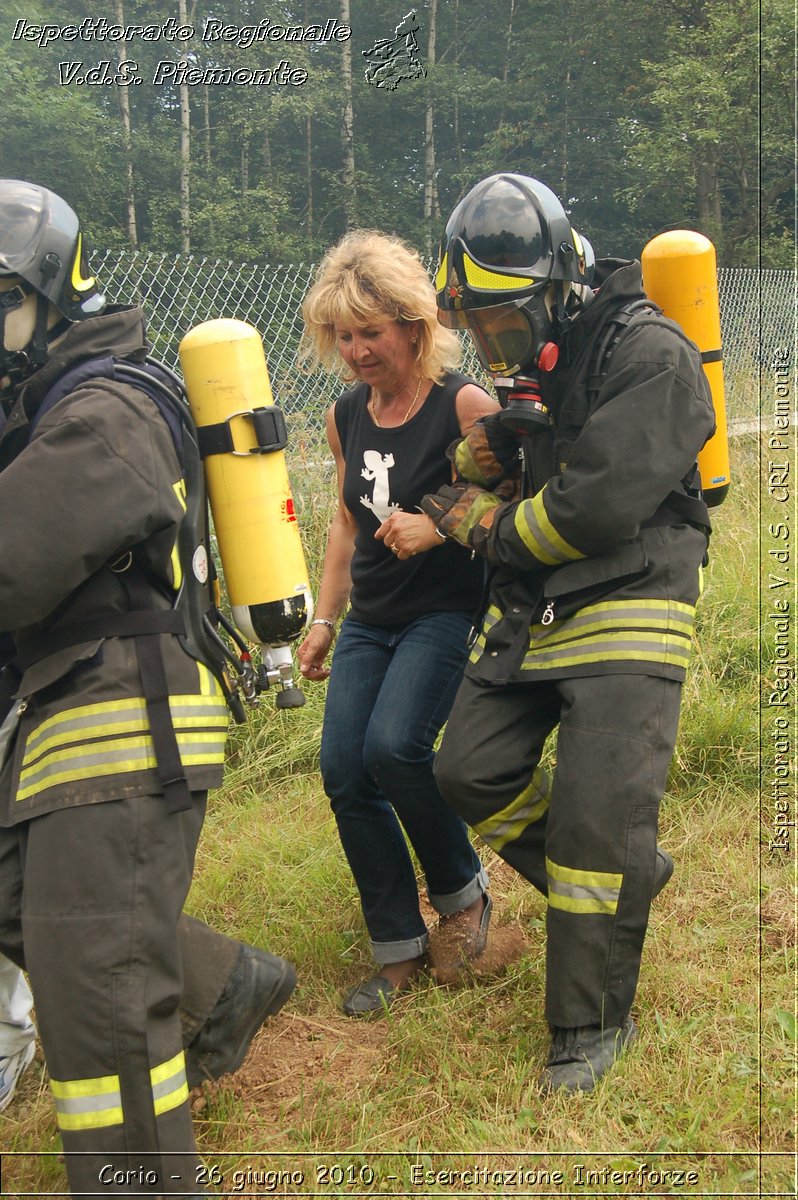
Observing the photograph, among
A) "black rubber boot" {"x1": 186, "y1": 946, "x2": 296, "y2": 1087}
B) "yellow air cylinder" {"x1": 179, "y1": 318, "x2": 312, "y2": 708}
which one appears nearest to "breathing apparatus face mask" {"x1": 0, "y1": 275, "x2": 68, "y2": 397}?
"yellow air cylinder" {"x1": 179, "y1": 318, "x2": 312, "y2": 708}

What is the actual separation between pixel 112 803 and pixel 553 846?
3.93 ft

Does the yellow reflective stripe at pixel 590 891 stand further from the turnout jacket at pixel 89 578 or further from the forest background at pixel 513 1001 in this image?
the turnout jacket at pixel 89 578

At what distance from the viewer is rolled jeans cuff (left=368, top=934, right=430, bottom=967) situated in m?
3.73

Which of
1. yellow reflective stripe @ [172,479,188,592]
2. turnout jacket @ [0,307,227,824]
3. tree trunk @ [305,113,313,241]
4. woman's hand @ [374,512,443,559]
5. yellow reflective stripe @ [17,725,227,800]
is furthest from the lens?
tree trunk @ [305,113,313,241]

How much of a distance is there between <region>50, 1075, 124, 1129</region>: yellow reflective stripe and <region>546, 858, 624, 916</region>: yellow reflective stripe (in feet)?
4.04

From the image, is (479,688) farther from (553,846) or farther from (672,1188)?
(672,1188)

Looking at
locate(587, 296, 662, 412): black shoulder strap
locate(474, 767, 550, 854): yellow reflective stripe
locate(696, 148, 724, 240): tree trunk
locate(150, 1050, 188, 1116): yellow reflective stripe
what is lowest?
locate(150, 1050, 188, 1116): yellow reflective stripe

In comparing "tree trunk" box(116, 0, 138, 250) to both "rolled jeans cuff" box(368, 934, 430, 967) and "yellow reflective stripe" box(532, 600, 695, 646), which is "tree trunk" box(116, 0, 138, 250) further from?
"yellow reflective stripe" box(532, 600, 695, 646)

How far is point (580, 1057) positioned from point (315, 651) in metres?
1.57

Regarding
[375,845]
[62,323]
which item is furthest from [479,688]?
[62,323]

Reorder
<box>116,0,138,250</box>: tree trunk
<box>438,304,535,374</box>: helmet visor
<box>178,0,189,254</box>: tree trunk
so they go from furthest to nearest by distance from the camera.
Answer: <box>178,0,189,254</box>: tree trunk < <box>116,0,138,250</box>: tree trunk < <box>438,304,535,374</box>: helmet visor

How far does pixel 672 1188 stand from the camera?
2715 millimetres

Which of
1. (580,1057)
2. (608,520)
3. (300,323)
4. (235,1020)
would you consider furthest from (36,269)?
(300,323)

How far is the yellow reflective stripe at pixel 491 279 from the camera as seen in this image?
3.07 metres
